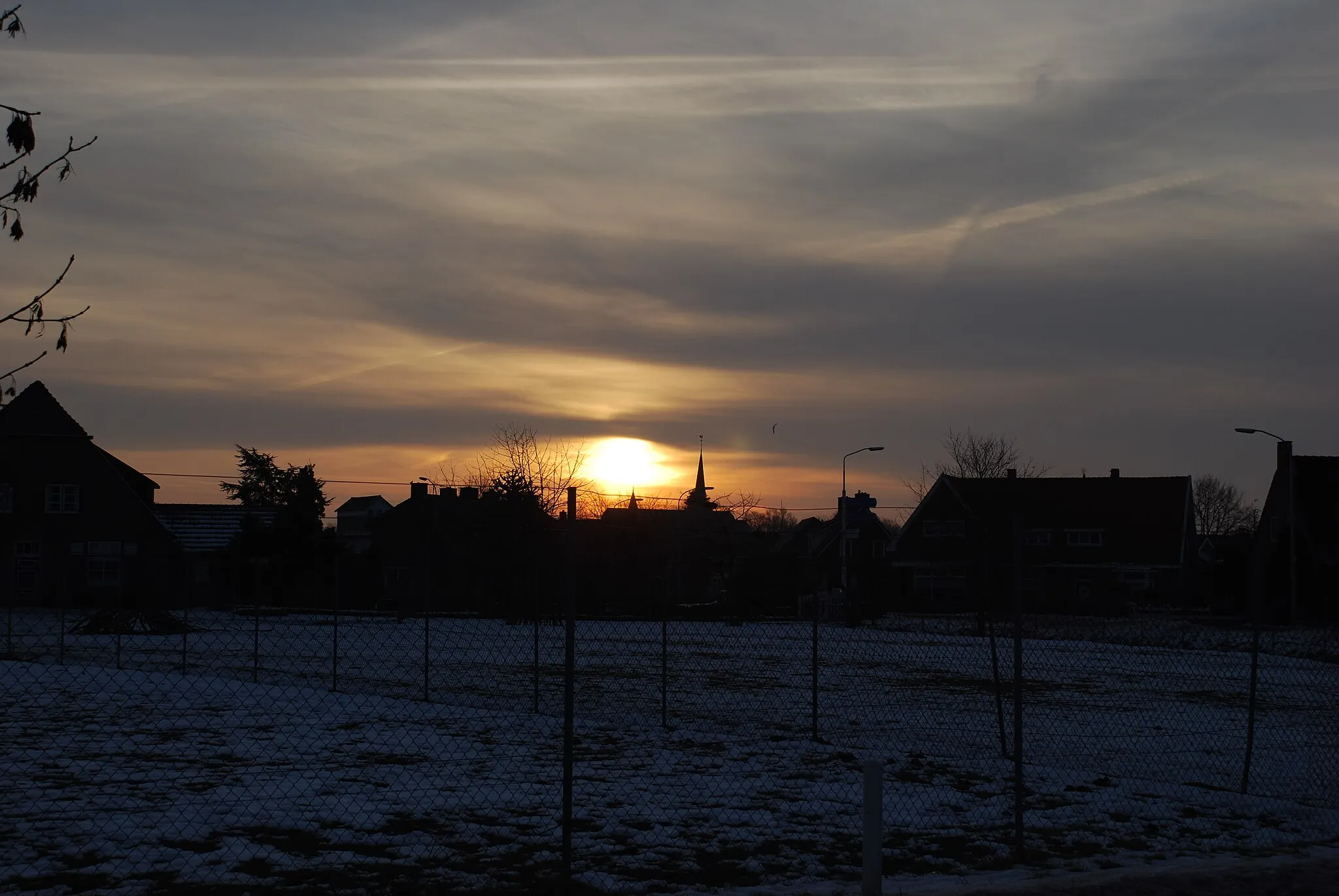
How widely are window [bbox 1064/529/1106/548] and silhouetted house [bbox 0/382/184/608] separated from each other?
53453mm

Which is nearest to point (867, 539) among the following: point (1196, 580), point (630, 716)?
point (1196, 580)

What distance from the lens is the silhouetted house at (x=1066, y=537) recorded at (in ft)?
245

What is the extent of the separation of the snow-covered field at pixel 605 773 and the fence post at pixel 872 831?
0.96 metres

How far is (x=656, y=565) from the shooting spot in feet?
87.7

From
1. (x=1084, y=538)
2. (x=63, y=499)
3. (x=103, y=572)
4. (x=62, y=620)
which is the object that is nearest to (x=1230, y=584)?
(x=1084, y=538)

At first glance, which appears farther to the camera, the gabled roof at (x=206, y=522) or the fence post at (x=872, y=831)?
the gabled roof at (x=206, y=522)

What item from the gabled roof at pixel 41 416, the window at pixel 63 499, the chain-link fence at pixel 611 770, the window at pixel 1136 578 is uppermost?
the gabled roof at pixel 41 416

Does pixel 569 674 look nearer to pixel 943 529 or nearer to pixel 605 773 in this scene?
pixel 605 773

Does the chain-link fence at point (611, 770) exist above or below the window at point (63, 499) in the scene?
below

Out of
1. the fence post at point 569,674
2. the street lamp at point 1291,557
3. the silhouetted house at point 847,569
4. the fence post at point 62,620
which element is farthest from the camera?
the street lamp at point 1291,557

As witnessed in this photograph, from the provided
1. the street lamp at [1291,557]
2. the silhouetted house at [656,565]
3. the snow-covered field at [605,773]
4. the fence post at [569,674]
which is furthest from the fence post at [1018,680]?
the street lamp at [1291,557]

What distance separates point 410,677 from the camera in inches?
931

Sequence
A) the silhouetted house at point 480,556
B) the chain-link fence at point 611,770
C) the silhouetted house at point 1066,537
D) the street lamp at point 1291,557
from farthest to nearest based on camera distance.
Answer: the silhouetted house at point 1066,537
the street lamp at point 1291,557
the silhouetted house at point 480,556
the chain-link fence at point 611,770

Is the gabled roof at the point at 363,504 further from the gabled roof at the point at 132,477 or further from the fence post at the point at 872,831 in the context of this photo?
the fence post at the point at 872,831
